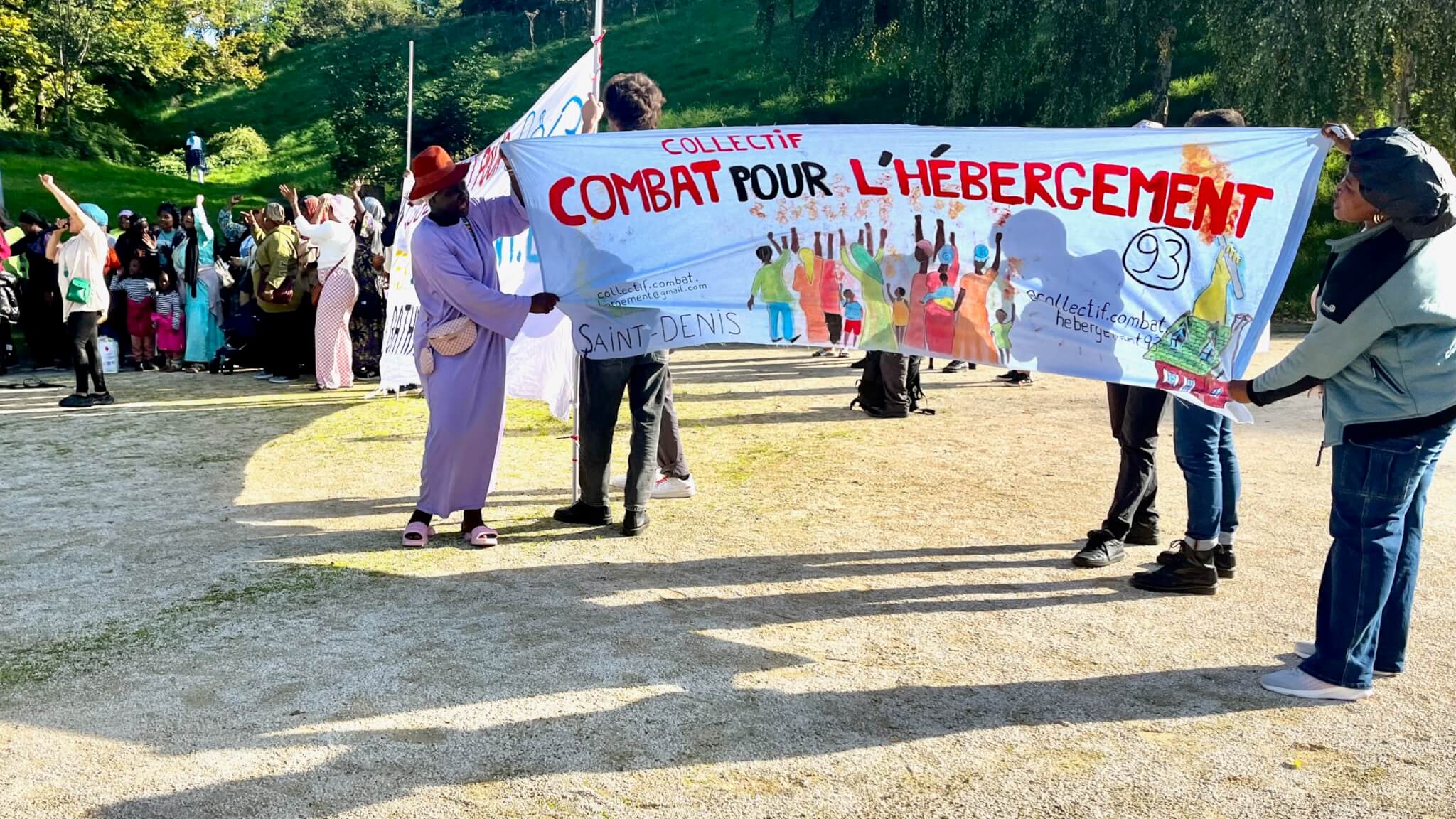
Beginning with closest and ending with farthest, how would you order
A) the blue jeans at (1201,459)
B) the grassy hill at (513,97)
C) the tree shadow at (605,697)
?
the tree shadow at (605,697) → the blue jeans at (1201,459) → the grassy hill at (513,97)

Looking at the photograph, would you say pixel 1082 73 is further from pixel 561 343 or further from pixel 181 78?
pixel 181 78

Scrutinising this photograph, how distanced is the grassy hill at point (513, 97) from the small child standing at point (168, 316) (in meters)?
14.2

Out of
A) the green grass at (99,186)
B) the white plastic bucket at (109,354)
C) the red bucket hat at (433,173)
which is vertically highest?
the green grass at (99,186)

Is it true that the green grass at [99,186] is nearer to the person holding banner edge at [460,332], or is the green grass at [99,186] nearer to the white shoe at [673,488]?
the white shoe at [673,488]

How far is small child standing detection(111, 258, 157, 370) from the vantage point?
13.1 meters

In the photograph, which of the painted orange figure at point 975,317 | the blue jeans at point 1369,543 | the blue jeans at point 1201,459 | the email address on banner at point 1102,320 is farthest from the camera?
the painted orange figure at point 975,317

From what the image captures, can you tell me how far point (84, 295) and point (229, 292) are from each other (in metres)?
3.41

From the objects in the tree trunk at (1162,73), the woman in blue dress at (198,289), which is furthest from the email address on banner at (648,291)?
the tree trunk at (1162,73)

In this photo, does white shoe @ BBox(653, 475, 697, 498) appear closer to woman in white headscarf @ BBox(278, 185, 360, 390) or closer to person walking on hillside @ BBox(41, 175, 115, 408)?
woman in white headscarf @ BBox(278, 185, 360, 390)

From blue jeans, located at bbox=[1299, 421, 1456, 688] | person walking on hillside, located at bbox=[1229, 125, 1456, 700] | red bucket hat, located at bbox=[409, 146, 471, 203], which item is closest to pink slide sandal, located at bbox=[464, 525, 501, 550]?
red bucket hat, located at bbox=[409, 146, 471, 203]

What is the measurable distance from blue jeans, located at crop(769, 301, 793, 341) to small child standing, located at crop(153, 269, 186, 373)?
32.7 ft

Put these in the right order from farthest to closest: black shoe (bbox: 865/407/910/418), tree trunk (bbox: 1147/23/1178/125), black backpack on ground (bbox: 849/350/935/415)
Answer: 1. tree trunk (bbox: 1147/23/1178/125)
2. black backpack on ground (bbox: 849/350/935/415)
3. black shoe (bbox: 865/407/910/418)

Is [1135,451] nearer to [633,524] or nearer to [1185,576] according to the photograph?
[1185,576]

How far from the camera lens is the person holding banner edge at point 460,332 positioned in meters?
5.64
